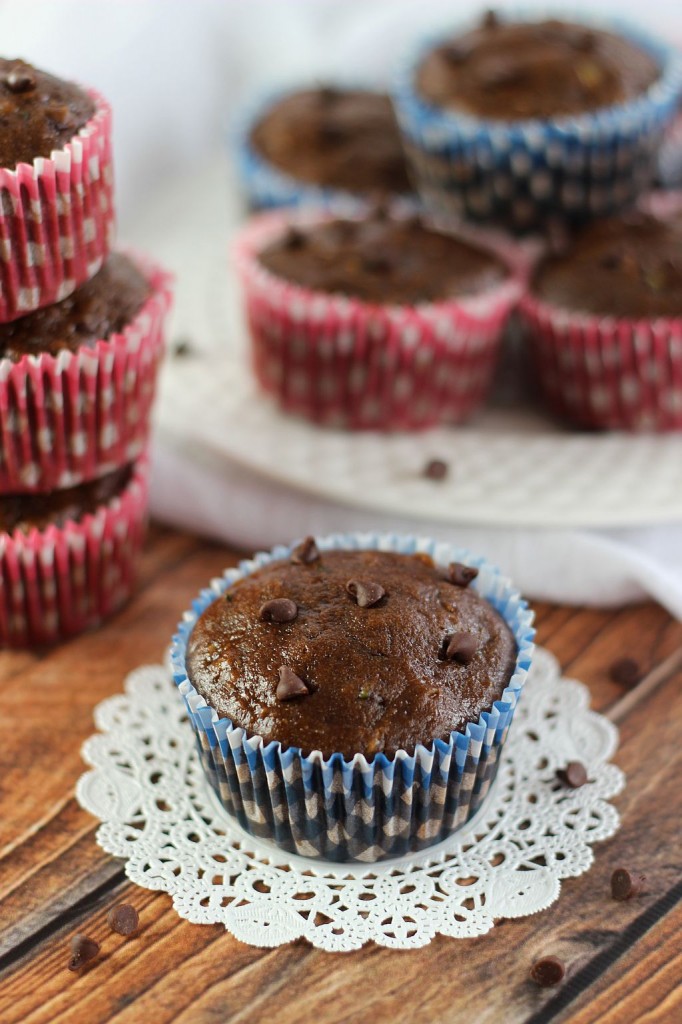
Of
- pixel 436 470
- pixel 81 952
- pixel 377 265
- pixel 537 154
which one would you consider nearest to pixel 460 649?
pixel 81 952

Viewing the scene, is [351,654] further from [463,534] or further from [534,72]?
[534,72]

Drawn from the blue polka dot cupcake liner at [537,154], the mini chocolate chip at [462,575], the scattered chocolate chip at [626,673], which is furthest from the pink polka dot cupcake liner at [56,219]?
the scattered chocolate chip at [626,673]

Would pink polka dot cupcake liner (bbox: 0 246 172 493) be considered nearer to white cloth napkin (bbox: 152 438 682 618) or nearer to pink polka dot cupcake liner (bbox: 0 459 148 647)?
pink polka dot cupcake liner (bbox: 0 459 148 647)

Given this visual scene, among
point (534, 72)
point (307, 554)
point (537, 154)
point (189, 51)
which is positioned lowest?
point (307, 554)

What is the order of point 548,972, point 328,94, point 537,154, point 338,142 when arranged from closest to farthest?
point 548,972 → point 537,154 → point 338,142 → point 328,94

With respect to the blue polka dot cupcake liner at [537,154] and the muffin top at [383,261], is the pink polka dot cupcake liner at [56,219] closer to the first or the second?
the muffin top at [383,261]

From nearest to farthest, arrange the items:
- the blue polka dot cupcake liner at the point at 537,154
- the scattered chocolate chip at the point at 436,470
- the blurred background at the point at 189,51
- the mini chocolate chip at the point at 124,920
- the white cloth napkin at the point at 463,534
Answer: the mini chocolate chip at the point at 124,920 → the white cloth napkin at the point at 463,534 → the scattered chocolate chip at the point at 436,470 → the blue polka dot cupcake liner at the point at 537,154 → the blurred background at the point at 189,51

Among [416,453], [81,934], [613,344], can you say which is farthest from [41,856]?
[613,344]
